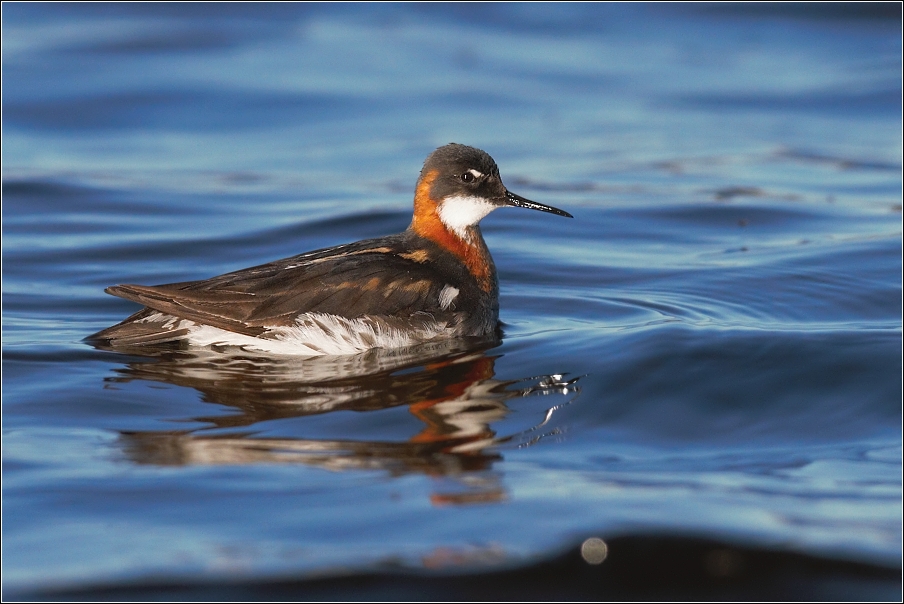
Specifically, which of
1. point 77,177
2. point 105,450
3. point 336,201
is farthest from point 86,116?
point 105,450

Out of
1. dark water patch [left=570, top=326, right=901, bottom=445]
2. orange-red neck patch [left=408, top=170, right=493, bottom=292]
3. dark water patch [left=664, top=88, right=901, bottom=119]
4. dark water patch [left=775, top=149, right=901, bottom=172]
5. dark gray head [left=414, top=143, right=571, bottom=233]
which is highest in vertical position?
dark water patch [left=664, top=88, right=901, bottom=119]

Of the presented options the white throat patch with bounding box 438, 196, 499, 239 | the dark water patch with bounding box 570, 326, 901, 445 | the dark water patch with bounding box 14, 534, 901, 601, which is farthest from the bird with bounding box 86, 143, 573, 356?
the dark water patch with bounding box 14, 534, 901, 601

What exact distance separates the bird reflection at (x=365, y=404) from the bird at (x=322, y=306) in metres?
0.13

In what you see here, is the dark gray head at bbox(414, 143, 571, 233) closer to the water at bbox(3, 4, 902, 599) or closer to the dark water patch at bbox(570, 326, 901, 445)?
the water at bbox(3, 4, 902, 599)

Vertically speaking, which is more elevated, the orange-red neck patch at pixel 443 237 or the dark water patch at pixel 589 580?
the orange-red neck patch at pixel 443 237

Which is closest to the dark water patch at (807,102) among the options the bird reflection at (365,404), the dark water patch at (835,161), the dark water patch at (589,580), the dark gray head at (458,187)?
the dark water patch at (835,161)

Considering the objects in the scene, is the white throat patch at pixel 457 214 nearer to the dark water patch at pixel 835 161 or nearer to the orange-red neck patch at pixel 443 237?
the orange-red neck patch at pixel 443 237

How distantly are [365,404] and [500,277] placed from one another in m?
3.84

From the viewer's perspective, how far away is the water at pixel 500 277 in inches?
239

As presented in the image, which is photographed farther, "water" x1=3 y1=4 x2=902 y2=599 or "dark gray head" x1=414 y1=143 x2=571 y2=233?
"dark gray head" x1=414 y1=143 x2=571 y2=233

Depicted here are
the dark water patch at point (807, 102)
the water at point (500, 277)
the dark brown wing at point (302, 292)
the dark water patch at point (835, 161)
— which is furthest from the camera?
the dark water patch at point (807, 102)

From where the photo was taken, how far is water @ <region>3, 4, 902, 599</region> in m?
6.06

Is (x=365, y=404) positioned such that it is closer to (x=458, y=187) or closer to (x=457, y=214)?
(x=457, y=214)

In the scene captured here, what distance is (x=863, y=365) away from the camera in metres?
8.43
